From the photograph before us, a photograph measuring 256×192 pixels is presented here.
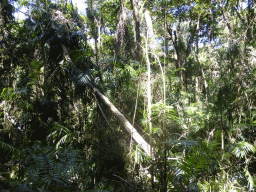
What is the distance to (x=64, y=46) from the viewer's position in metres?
4.55

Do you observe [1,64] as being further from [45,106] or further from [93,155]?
[93,155]

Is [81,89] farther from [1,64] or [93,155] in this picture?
[1,64]

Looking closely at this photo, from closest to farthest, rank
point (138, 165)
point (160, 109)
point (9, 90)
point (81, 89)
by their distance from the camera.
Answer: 1. point (160, 109)
2. point (138, 165)
3. point (81, 89)
4. point (9, 90)

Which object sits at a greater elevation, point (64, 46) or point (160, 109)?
point (64, 46)

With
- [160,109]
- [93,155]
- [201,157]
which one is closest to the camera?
[201,157]

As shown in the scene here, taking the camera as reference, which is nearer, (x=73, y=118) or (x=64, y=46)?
(x=64, y=46)

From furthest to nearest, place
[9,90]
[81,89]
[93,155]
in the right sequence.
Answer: [9,90] < [81,89] < [93,155]

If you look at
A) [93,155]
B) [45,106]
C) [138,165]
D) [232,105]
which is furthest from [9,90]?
[232,105]

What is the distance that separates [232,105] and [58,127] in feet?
15.7

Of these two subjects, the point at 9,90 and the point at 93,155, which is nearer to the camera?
the point at 93,155

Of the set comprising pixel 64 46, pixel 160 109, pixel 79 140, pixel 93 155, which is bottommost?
pixel 93 155

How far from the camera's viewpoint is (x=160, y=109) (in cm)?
224

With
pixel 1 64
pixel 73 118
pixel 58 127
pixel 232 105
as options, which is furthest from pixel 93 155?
pixel 1 64

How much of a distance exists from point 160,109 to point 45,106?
3.54 meters
